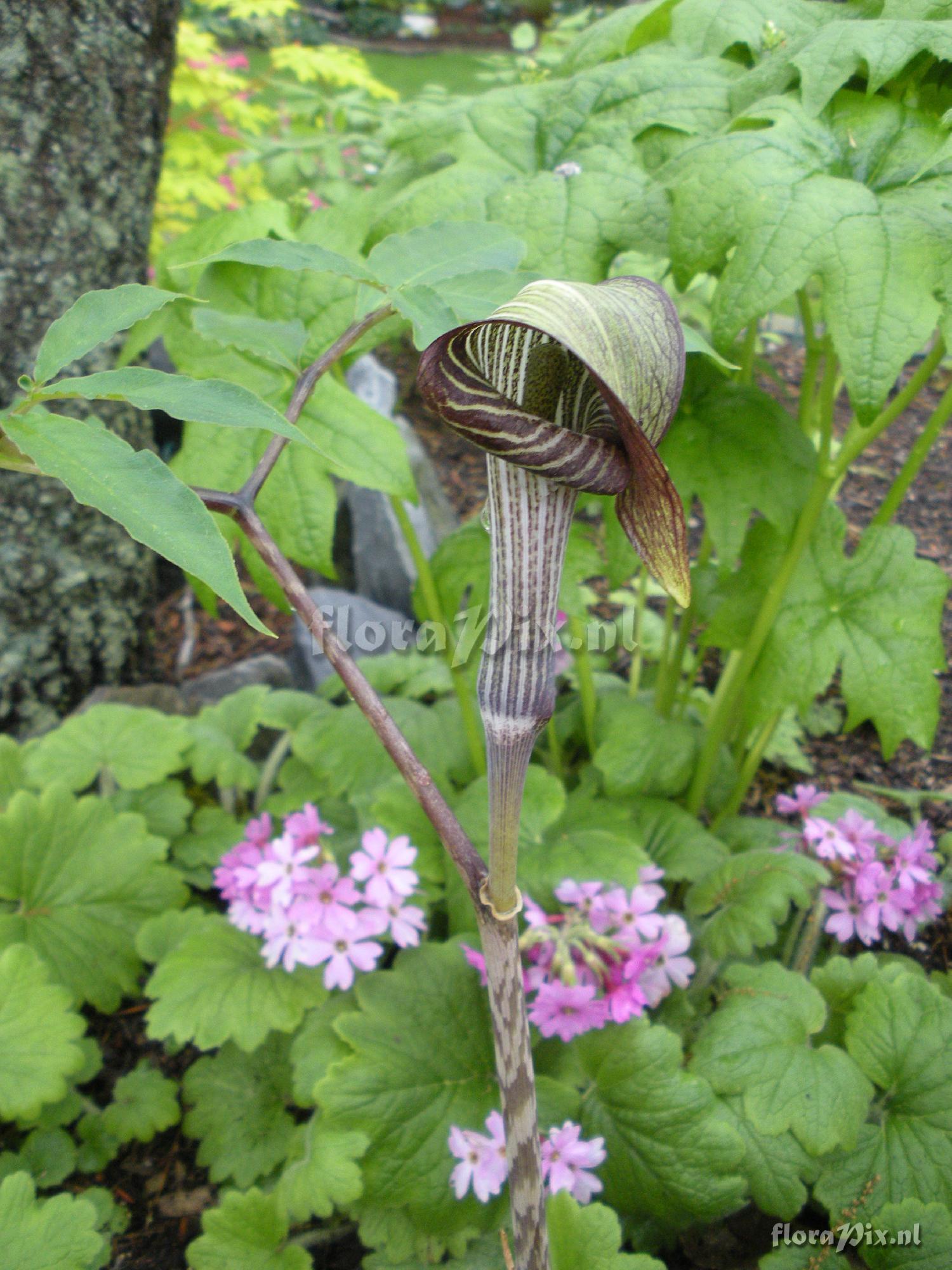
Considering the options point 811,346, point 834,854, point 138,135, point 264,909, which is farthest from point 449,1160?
point 138,135

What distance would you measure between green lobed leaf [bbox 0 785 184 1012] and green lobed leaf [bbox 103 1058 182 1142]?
156 mm

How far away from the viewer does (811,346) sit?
1493 mm

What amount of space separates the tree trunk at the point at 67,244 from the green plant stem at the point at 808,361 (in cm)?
170

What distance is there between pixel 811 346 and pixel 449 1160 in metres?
1.50

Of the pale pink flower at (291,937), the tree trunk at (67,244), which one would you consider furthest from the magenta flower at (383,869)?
the tree trunk at (67,244)

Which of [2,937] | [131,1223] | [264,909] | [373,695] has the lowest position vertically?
[131,1223]

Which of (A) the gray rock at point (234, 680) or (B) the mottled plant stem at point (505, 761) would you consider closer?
(B) the mottled plant stem at point (505, 761)

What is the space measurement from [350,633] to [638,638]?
3.22ft

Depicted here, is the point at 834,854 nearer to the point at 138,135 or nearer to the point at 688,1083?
the point at 688,1083

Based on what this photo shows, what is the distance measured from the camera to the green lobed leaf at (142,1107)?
153cm

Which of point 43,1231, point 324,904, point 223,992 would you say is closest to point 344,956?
point 324,904

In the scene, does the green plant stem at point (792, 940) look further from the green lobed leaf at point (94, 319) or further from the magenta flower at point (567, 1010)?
→ the green lobed leaf at point (94, 319)

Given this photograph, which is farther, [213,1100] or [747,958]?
[747,958]

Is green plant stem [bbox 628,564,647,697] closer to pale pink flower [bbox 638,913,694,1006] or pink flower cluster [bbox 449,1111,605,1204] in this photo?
pale pink flower [bbox 638,913,694,1006]
